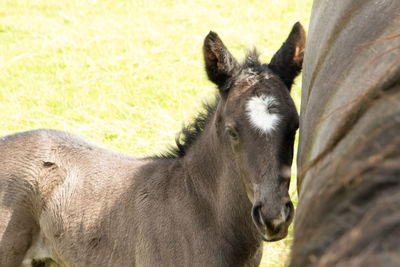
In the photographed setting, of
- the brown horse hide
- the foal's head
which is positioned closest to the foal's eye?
the foal's head

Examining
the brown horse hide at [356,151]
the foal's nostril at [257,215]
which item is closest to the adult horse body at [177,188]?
the foal's nostril at [257,215]

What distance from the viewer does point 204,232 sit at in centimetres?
261

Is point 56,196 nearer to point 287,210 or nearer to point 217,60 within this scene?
point 217,60

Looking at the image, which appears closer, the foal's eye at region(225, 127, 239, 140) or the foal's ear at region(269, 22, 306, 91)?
the foal's eye at region(225, 127, 239, 140)

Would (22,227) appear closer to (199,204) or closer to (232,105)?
(199,204)

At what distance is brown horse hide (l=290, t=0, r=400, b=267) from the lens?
0.74 metres

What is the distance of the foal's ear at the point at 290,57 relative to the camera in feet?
8.52

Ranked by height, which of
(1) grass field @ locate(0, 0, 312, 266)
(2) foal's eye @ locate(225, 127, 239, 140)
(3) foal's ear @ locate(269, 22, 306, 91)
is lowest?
(1) grass field @ locate(0, 0, 312, 266)

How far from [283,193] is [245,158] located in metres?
0.26

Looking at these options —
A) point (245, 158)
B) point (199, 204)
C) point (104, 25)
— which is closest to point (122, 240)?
point (199, 204)

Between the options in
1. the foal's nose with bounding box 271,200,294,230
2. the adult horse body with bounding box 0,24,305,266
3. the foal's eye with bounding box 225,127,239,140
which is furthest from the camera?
the foal's eye with bounding box 225,127,239,140

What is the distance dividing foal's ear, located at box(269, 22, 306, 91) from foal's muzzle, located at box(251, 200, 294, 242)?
2.42 feet

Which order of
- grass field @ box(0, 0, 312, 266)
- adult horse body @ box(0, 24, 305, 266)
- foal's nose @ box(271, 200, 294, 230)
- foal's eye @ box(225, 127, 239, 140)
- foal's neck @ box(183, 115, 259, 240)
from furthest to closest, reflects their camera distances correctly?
grass field @ box(0, 0, 312, 266) < foal's neck @ box(183, 115, 259, 240) < foal's eye @ box(225, 127, 239, 140) < adult horse body @ box(0, 24, 305, 266) < foal's nose @ box(271, 200, 294, 230)

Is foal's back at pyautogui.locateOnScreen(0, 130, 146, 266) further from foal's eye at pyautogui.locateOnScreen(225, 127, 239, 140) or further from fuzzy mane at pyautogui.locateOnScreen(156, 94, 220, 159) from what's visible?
foal's eye at pyautogui.locateOnScreen(225, 127, 239, 140)
